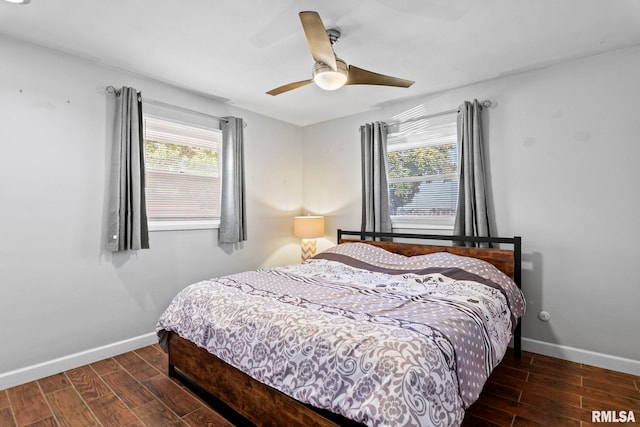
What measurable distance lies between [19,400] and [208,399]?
127cm

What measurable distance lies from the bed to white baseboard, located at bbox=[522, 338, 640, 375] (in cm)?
18

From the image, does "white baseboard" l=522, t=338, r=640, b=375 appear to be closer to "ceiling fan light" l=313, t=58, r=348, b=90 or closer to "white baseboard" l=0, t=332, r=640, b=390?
"white baseboard" l=0, t=332, r=640, b=390

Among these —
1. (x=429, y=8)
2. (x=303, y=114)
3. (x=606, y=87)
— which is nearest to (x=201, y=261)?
(x=303, y=114)

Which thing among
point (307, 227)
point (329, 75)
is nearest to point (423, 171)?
point (307, 227)

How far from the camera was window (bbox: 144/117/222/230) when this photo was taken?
3.16 m

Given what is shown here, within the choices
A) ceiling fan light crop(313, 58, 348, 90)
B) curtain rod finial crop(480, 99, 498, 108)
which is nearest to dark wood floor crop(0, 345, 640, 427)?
ceiling fan light crop(313, 58, 348, 90)

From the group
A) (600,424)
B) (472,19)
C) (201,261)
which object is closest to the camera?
(600,424)

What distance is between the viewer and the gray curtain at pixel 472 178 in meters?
3.01

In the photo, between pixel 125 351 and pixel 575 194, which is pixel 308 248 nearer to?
pixel 125 351

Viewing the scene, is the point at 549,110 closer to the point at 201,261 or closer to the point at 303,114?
the point at 303,114

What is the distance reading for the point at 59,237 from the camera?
256 cm

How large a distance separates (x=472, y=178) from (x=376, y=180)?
101 centimetres

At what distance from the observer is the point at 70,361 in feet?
8.49

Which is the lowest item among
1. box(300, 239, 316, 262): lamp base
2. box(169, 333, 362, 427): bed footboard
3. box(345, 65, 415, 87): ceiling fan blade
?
box(169, 333, 362, 427): bed footboard
